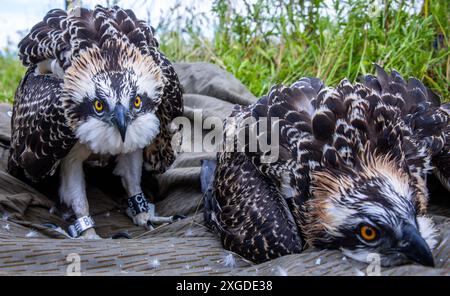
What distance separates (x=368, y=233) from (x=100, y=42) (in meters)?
2.25

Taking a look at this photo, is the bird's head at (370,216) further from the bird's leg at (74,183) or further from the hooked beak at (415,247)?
the bird's leg at (74,183)

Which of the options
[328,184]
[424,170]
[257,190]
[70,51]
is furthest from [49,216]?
[424,170]

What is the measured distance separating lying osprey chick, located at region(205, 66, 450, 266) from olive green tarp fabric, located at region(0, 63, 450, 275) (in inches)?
4.2

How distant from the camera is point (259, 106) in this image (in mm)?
3396

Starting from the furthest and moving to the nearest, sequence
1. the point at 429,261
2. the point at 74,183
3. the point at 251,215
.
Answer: the point at 74,183 → the point at 251,215 → the point at 429,261

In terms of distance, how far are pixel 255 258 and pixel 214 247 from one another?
36 cm

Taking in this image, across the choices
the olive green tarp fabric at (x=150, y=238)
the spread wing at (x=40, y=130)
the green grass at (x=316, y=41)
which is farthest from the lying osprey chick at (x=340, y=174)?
the green grass at (x=316, y=41)

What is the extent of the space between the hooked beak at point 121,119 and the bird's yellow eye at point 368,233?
164 cm

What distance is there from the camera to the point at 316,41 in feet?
20.4

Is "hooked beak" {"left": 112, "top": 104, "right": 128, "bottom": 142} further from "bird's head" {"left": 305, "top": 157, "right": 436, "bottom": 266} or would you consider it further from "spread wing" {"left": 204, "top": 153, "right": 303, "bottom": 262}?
"bird's head" {"left": 305, "top": 157, "right": 436, "bottom": 266}

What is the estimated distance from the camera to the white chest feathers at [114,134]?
361 centimetres

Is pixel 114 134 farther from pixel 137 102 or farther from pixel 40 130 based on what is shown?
pixel 40 130

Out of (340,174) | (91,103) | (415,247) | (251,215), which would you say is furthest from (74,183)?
(415,247)

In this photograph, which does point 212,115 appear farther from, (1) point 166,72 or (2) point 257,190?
(2) point 257,190
